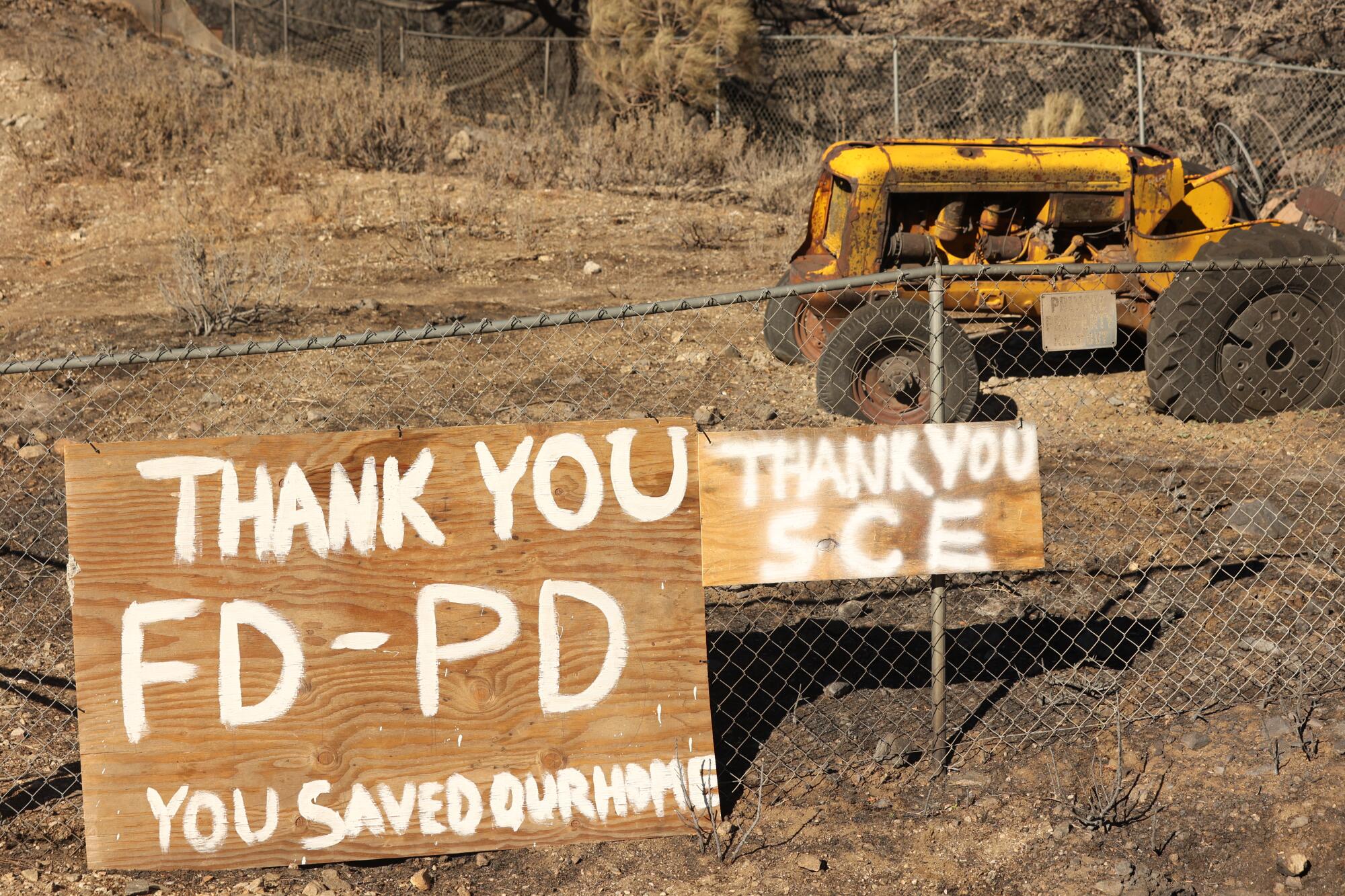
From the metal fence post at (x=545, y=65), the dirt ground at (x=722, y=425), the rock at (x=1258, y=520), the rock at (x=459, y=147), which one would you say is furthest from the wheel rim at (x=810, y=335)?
the metal fence post at (x=545, y=65)

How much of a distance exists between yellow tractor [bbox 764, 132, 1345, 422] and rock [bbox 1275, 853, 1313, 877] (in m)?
3.76

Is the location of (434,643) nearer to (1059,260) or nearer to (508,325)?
(508,325)

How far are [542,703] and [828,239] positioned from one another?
5.26 metres

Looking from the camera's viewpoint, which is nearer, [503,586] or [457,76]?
[503,586]

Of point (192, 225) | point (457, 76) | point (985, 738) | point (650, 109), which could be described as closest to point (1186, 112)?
point (650, 109)

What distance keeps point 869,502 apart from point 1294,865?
1586 millimetres

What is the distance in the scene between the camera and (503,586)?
3602 millimetres

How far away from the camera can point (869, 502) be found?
375 centimetres

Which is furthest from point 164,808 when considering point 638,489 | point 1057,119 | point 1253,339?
point 1057,119

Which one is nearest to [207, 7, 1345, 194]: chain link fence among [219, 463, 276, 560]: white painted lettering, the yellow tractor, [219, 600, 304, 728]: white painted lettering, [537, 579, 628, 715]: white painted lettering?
the yellow tractor

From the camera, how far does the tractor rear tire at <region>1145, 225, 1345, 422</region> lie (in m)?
7.24

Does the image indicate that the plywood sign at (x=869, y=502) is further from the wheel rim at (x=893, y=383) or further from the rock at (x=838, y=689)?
the wheel rim at (x=893, y=383)

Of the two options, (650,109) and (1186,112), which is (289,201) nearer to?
(650,109)

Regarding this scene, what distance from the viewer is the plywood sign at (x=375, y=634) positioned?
3523mm
